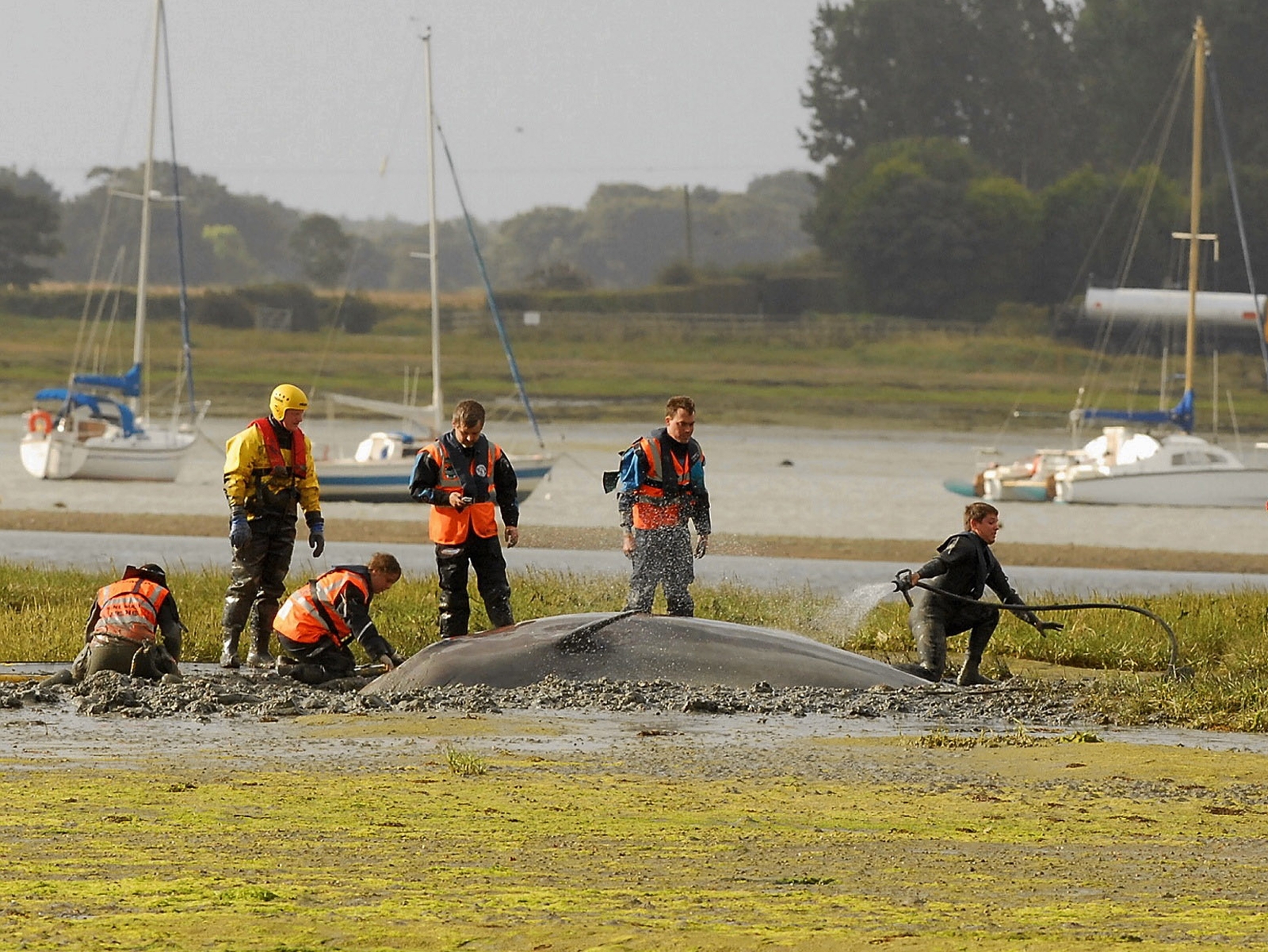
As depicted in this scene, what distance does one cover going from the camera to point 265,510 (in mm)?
14086

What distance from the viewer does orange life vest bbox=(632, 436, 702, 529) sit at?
1434 centimetres

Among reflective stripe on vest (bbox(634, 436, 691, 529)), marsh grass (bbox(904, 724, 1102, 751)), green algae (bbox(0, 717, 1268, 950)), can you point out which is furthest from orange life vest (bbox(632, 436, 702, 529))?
green algae (bbox(0, 717, 1268, 950))

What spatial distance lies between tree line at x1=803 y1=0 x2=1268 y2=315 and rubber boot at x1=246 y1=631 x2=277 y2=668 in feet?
236

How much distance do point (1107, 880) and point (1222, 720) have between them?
5.06m

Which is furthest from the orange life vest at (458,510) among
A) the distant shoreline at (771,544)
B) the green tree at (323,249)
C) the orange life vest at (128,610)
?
the green tree at (323,249)

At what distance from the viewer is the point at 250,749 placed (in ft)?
35.8

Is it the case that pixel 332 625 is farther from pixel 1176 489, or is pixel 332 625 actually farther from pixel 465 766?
pixel 1176 489

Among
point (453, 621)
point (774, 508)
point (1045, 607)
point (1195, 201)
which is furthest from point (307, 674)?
point (1195, 201)

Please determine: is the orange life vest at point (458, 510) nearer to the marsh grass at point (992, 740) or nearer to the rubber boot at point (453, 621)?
the rubber boot at point (453, 621)

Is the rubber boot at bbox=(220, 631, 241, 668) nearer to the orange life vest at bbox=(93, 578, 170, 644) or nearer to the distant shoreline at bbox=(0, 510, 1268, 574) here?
the orange life vest at bbox=(93, 578, 170, 644)

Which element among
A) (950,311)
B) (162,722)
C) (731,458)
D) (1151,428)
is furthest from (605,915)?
(950,311)

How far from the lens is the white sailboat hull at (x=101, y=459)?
44.7 meters

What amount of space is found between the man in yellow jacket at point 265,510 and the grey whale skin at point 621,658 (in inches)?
60.4

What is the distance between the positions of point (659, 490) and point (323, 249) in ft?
425
